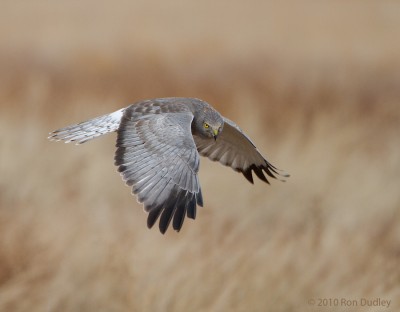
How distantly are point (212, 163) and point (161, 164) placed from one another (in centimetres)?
289

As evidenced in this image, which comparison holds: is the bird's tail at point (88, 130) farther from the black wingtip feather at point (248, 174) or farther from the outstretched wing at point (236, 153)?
the black wingtip feather at point (248, 174)

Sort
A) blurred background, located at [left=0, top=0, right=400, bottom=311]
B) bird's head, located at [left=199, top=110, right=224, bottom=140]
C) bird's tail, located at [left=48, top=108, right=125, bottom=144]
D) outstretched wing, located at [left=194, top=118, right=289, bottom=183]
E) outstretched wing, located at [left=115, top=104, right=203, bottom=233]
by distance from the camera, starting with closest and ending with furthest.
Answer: outstretched wing, located at [left=115, top=104, right=203, bottom=233] → bird's tail, located at [left=48, top=108, right=125, bottom=144] → bird's head, located at [left=199, top=110, right=224, bottom=140] → blurred background, located at [left=0, top=0, right=400, bottom=311] → outstretched wing, located at [left=194, top=118, right=289, bottom=183]

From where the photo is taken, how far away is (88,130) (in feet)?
19.9

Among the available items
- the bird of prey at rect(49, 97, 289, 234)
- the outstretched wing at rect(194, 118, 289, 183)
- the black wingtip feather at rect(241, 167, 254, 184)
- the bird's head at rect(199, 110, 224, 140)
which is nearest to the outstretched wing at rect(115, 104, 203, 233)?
the bird of prey at rect(49, 97, 289, 234)

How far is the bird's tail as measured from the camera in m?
5.96

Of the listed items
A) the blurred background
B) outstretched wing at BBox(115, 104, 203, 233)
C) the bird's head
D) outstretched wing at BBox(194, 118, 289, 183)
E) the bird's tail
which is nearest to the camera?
outstretched wing at BBox(115, 104, 203, 233)

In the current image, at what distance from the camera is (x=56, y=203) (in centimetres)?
709

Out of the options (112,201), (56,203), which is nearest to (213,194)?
(112,201)

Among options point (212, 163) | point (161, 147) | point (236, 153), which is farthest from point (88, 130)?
point (212, 163)

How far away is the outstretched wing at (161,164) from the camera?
5430mm

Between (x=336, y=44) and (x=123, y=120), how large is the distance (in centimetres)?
535

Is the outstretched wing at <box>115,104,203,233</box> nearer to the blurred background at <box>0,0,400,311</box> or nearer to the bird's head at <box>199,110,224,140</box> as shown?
the bird's head at <box>199,110,224,140</box>

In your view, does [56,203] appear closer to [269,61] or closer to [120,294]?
[120,294]

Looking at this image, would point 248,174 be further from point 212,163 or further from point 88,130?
point 212,163
